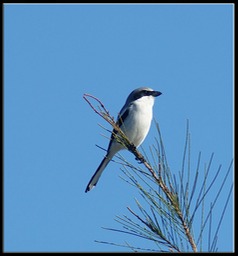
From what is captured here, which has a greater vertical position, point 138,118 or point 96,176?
point 138,118

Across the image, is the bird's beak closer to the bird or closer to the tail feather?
the bird

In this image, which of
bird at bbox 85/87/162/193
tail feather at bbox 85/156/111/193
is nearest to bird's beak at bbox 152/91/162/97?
bird at bbox 85/87/162/193

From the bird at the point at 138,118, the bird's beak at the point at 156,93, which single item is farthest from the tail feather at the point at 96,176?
the bird's beak at the point at 156,93

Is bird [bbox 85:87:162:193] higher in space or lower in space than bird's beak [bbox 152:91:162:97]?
lower

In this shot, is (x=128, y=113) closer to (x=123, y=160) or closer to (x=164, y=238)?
(x=123, y=160)

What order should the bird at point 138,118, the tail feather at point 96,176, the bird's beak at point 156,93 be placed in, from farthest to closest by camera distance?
the bird's beak at point 156,93 → the bird at point 138,118 → the tail feather at point 96,176

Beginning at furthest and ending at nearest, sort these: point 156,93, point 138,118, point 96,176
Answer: point 156,93 → point 138,118 → point 96,176

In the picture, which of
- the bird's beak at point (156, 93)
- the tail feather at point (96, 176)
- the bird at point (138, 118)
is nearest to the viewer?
the tail feather at point (96, 176)

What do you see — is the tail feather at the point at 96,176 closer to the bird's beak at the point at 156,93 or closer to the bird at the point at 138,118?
the bird at the point at 138,118

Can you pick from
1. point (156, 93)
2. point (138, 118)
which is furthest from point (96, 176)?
point (156, 93)

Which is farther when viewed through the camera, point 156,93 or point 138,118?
point 156,93

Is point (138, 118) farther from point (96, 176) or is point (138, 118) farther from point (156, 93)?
point (96, 176)

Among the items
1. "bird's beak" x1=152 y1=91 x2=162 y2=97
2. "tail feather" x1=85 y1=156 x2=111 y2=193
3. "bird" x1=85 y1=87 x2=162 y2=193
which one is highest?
"bird's beak" x1=152 y1=91 x2=162 y2=97

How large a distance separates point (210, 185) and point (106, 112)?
858 millimetres
